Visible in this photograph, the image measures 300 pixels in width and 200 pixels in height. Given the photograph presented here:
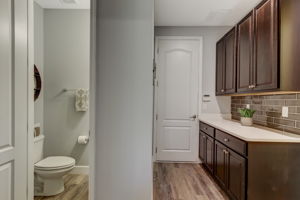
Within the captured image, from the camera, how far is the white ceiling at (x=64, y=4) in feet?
9.79

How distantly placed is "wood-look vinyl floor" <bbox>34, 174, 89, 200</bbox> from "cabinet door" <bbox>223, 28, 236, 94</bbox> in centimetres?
250

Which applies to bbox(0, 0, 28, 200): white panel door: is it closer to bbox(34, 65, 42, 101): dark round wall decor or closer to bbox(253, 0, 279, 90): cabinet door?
bbox(34, 65, 42, 101): dark round wall decor

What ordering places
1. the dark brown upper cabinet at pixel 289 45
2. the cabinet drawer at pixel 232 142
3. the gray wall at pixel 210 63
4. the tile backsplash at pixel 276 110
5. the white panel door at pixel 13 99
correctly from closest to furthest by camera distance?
the white panel door at pixel 13 99, the dark brown upper cabinet at pixel 289 45, the cabinet drawer at pixel 232 142, the tile backsplash at pixel 276 110, the gray wall at pixel 210 63

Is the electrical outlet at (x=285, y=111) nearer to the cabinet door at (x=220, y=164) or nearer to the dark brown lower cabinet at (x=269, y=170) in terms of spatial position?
the dark brown lower cabinet at (x=269, y=170)

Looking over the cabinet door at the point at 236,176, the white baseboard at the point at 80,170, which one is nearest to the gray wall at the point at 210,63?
the cabinet door at the point at 236,176

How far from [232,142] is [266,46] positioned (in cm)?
107

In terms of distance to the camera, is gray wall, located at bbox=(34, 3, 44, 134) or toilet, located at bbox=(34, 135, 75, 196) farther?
gray wall, located at bbox=(34, 3, 44, 134)

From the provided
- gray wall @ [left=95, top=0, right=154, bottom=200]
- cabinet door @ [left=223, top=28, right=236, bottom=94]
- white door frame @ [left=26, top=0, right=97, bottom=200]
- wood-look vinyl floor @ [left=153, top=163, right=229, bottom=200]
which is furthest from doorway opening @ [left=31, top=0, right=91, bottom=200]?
cabinet door @ [left=223, top=28, right=236, bottom=94]

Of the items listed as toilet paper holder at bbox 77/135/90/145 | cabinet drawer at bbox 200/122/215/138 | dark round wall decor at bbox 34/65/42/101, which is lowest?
toilet paper holder at bbox 77/135/90/145

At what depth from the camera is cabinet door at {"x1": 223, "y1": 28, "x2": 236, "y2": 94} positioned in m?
3.05

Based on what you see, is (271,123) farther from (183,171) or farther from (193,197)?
(183,171)

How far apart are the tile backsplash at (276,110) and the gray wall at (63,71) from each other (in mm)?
2560

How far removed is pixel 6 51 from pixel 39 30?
6.12 feet

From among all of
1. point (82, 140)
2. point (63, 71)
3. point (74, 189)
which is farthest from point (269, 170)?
point (63, 71)
